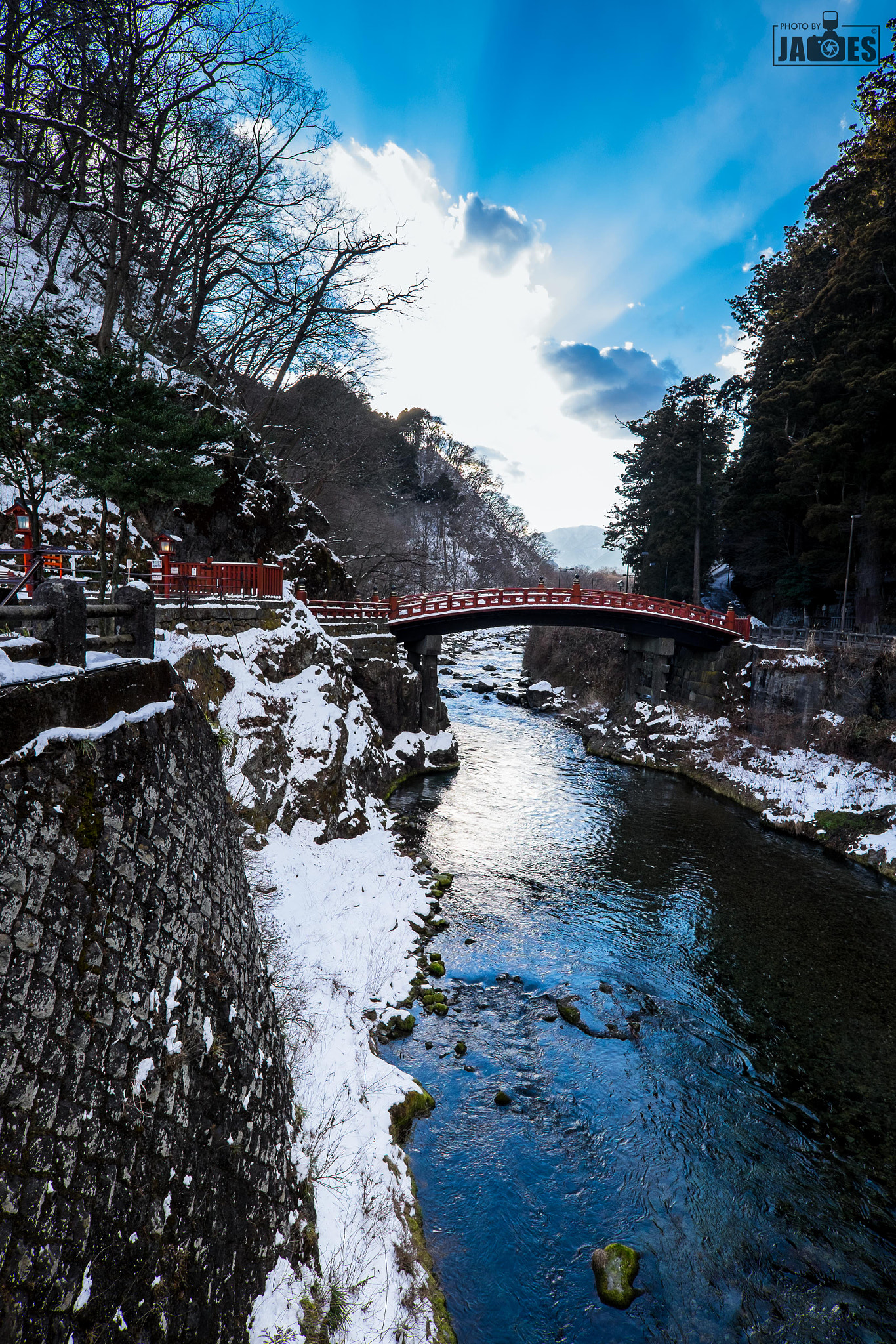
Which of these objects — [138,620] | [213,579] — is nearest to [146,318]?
[213,579]

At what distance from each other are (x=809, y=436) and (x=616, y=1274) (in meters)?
30.1

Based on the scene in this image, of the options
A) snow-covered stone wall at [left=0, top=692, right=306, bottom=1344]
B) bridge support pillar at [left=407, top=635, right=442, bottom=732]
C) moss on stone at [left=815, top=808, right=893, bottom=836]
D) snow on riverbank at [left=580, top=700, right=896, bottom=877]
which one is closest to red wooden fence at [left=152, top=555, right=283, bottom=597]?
bridge support pillar at [left=407, top=635, right=442, bottom=732]

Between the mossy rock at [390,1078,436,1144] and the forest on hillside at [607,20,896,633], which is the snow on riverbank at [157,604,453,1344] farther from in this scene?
the forest on hillside at [607,20,896,633]

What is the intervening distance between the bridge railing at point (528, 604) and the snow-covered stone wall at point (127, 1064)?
18653 mm

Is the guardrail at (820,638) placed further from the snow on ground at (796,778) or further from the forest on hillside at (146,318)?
the forest on hillside at (146,318)

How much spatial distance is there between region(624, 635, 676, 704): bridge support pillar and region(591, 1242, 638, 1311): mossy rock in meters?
24.8

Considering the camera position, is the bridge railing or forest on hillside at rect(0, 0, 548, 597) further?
the bridge railing

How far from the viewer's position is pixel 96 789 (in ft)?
13.0

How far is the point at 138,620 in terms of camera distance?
514 cm

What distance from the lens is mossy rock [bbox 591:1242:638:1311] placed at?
6246 mm

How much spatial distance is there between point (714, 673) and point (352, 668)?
1807 cm

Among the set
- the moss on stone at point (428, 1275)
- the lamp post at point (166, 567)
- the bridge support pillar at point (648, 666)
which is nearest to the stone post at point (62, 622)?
the moss on stone at point (428, 1275)

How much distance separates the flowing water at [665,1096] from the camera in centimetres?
637

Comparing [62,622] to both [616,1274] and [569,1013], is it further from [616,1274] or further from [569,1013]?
[569,1013]
